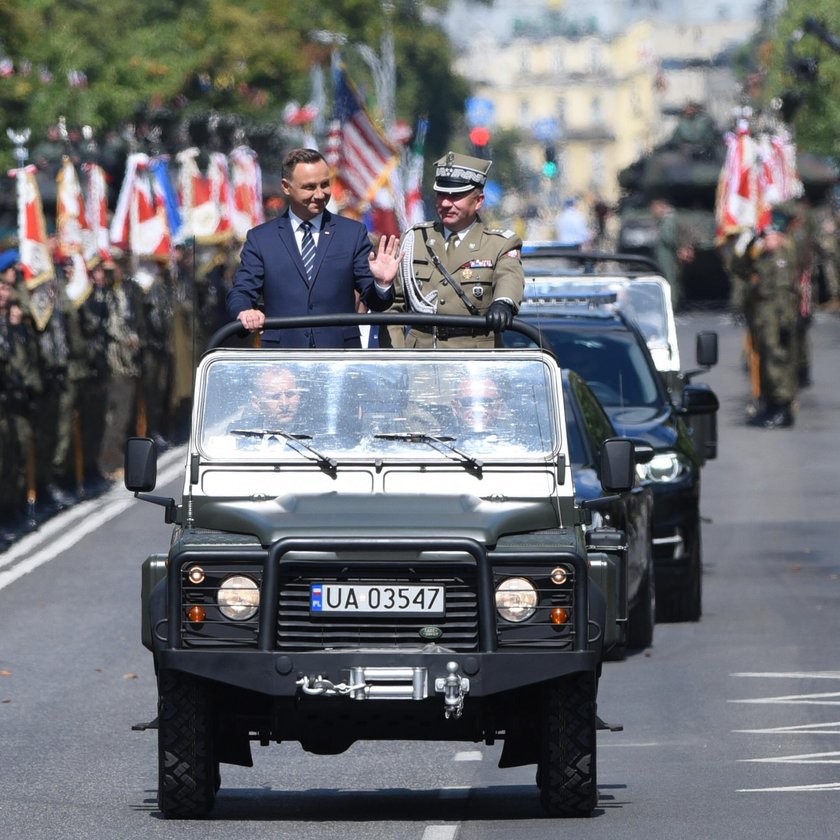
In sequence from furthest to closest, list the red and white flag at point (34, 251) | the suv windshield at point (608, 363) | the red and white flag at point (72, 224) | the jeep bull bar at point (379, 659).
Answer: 1. the red and white flag at point (72, 224)
2. the red and white flag at point (34, 251)
3. the suv windshield at point (608, 363)
4. the jeep bull bar at point (379, 659)

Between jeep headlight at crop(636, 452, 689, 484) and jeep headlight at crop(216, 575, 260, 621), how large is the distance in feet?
22.6

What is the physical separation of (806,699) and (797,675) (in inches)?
33.1

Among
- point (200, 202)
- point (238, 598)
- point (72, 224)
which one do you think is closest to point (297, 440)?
point (238, 598)

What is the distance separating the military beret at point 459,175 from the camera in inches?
400

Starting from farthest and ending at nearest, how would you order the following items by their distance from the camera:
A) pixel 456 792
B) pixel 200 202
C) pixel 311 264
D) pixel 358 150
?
pixel 358 150, pixel 200 202, pixel 311 264, pixel 456 792

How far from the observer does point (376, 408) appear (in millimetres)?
9055

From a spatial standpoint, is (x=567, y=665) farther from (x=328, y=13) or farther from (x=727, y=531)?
(x=328, y=13)

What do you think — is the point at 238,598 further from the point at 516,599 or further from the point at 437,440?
the point at 437,440

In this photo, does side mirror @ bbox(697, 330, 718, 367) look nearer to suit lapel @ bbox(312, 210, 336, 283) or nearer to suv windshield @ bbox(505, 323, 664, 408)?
suv windshield @ bbox(505, 323, 664, 408)

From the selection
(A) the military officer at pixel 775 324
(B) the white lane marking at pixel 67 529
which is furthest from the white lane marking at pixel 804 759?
(A) the military officer at pixel 775 324

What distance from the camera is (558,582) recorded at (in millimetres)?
8266

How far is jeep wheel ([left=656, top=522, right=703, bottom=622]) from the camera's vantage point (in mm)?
14891

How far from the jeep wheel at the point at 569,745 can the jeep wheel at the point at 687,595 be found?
250 inches

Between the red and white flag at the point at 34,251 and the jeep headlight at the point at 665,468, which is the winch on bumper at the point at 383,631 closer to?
the jeep headlight at the point at 665,468
